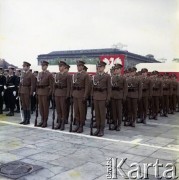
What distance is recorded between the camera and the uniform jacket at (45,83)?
893 cm

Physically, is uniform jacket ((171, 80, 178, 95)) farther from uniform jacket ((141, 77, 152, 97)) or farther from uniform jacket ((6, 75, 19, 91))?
uniform jacket ((6, 75, 19, 91))

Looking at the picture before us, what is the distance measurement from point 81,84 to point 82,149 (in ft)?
7.64

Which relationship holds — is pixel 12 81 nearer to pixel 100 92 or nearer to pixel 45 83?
pixel 45 83

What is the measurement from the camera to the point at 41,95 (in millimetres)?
9008

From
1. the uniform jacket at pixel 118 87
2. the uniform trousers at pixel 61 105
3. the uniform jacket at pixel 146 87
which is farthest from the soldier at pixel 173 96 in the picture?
the uniform trousers at pixel 61 105

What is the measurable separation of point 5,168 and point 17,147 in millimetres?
1430

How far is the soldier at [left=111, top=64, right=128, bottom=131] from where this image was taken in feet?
29.3

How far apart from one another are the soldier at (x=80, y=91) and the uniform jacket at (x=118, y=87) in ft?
3.09

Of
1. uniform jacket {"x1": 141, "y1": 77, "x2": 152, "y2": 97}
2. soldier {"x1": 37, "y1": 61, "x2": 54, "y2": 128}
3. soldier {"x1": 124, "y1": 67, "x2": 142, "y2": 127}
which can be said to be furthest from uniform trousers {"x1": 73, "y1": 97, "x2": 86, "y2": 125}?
uniform jacket {"x1": 141, "y1": 77, "x2": 152, "y2": 97}

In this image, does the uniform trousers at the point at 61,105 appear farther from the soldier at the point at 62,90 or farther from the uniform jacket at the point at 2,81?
the uniform jacket at the point at 2,81

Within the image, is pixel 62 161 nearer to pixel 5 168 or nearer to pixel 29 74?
pixel 5 168

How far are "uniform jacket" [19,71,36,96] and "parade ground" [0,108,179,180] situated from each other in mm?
1009

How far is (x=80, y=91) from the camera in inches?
333

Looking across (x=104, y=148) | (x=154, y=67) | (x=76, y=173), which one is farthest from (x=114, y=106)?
(x=154, y=67)
